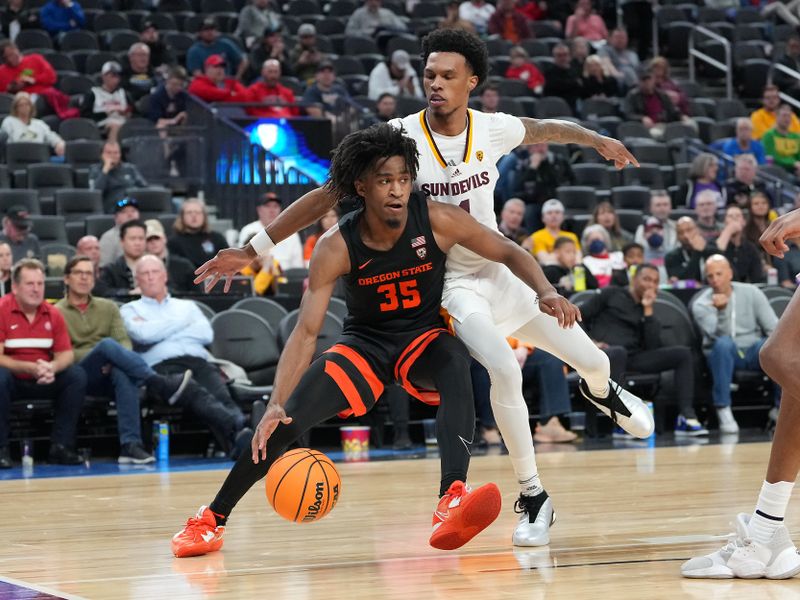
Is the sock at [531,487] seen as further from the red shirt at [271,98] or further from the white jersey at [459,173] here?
the red shirt at [271,98]

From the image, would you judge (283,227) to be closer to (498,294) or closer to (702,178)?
(498,294)

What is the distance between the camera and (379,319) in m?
4.89

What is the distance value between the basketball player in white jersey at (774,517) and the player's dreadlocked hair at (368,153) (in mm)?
1367

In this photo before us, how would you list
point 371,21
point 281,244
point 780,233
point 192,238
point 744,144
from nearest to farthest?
1. point 780,233
2. point 192,238
3. point 281,244
4. point 744,144
5. point 371,21

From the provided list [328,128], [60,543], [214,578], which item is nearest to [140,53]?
[328,128]

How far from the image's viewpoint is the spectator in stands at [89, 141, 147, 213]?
12203mm

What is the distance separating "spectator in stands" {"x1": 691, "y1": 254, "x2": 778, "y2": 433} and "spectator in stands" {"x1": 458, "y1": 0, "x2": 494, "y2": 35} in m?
7.61

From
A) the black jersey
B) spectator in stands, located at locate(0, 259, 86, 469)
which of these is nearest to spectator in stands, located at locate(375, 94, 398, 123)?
spectator in stands, located at locate(0, 259, 86, 469)

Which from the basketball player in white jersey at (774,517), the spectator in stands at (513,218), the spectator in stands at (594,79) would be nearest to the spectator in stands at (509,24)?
the spectator in stands at (594,79)

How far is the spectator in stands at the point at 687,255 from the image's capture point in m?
11.6

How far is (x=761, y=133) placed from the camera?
16.3 m

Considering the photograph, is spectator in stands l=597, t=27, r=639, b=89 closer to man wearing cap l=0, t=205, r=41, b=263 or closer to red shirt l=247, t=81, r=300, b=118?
red shirt l=247, t=81, r=300, b=118

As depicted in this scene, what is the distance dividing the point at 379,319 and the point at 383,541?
85cm

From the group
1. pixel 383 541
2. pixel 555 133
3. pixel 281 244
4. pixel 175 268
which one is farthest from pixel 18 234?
pixel 383 541
